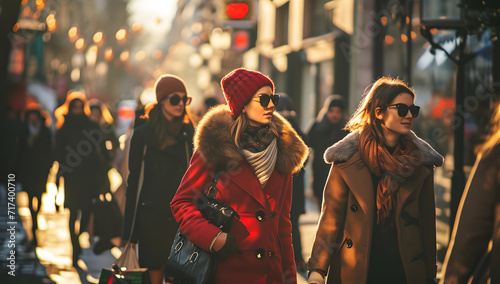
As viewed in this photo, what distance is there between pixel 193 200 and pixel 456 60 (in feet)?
17.6

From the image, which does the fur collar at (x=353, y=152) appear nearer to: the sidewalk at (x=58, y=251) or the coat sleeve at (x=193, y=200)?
the coat sleeve at (x=193, y=200)

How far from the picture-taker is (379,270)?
434 centimetres

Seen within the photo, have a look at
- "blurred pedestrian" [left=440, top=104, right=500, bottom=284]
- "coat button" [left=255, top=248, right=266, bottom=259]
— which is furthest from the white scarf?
"blurred pedestrian" [left=440, top=104, right=500, bottom=284]

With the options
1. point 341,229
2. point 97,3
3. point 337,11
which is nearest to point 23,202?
point 337,11

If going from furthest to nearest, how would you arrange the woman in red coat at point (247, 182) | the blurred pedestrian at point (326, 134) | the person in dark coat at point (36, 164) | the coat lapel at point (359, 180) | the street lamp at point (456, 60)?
the person in dark coat at point (36, 164), the blurred pedestrian at point (326, 134), the street lamp at point (456, 60), the coat lapel at point (359, 180), the woman in red coat at point (247, 182)

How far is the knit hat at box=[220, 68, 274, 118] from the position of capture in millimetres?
4293

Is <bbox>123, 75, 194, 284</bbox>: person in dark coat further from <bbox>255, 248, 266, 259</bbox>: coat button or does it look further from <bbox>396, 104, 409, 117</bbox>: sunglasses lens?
<bbox>396, 104, 409, 117</bbox>: sunglasses lens

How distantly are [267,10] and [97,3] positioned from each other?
6236cm

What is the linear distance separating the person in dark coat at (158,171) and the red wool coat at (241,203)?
191 centimetres

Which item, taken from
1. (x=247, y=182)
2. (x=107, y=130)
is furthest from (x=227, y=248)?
(x=107, y=130)

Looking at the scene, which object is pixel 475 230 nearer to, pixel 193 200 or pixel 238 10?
pixel 193 200

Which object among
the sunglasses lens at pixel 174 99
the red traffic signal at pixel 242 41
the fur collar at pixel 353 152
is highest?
the red traffic signal at pixel 242 41

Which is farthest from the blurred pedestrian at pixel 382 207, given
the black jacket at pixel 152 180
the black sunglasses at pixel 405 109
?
the black jacket at pixel 152 180

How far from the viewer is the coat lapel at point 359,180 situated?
4.36 metres
